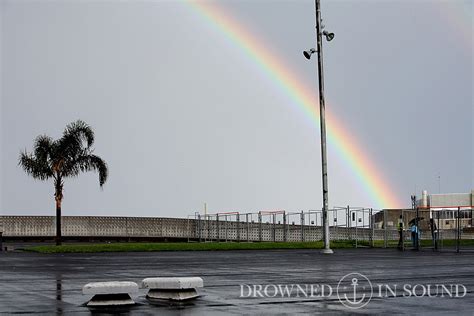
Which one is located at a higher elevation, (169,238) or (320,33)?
(320,33)

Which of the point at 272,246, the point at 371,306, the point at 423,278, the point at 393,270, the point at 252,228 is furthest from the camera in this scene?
the point at 252,228

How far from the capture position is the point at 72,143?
37.9 meters

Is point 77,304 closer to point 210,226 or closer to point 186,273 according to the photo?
point 186,273

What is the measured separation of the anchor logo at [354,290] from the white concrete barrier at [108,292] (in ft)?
9.36

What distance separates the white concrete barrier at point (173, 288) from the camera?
11141 millimetres

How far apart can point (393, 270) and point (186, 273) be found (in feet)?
15.8

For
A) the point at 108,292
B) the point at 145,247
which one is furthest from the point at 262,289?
the point at 145,247

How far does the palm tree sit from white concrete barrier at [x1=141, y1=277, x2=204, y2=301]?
1032 inches

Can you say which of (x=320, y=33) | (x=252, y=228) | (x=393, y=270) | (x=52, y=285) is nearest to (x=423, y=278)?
(x=393, y=270)

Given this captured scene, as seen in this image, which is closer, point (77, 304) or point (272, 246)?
point (77, 304)

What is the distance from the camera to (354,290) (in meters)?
12.9

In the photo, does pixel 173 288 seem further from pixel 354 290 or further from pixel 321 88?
pixel 321 88

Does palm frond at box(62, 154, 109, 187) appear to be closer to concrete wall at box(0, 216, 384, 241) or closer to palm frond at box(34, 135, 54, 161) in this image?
palm frond at box(34, 135, 54, 161)

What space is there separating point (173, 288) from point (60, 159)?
27494 millimetres
